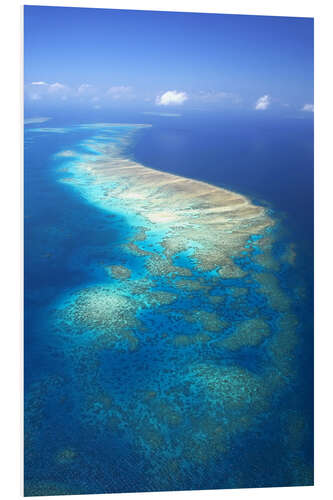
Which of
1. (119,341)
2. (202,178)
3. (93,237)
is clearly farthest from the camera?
(202,178)

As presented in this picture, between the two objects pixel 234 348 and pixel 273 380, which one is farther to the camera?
pixel 234 348

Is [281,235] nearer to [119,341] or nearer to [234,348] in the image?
[234,348]

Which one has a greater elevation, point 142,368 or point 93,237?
point 93,237
